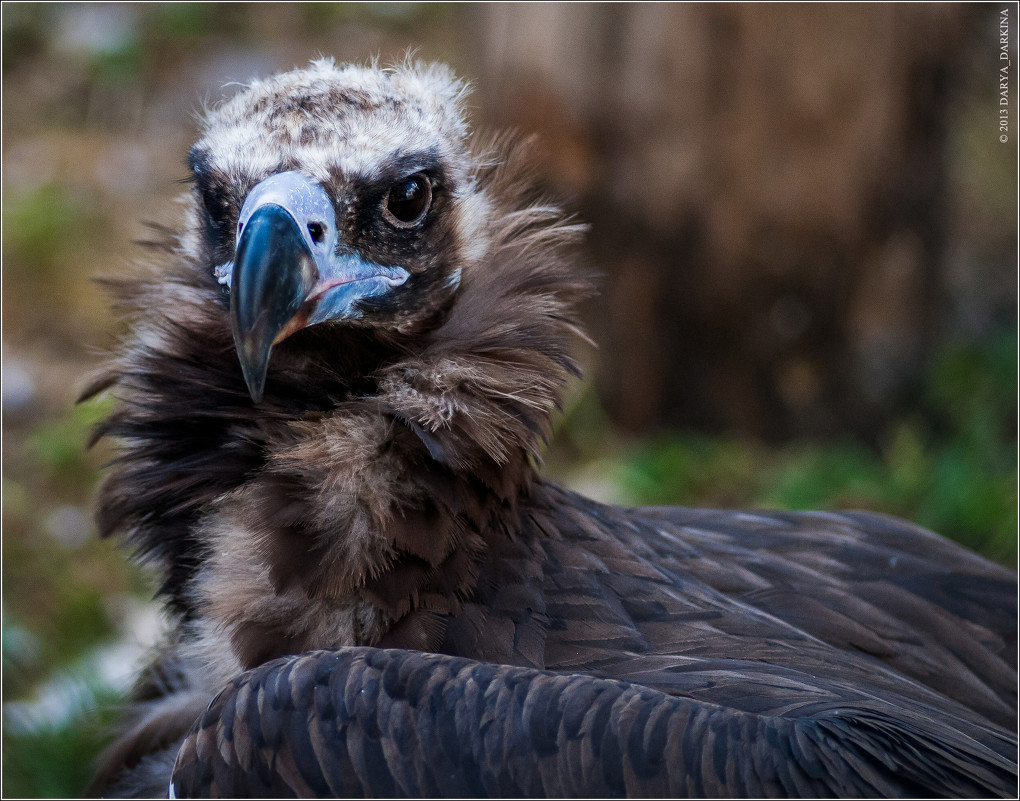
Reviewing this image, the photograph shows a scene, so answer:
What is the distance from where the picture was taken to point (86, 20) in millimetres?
9992

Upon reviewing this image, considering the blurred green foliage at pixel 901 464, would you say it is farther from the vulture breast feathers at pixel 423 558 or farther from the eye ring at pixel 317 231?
the eye ring at pixel 317 231

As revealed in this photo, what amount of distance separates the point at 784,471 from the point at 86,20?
7726mm

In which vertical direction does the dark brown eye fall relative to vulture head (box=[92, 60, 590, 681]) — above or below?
above

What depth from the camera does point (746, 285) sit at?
6605 millimetres

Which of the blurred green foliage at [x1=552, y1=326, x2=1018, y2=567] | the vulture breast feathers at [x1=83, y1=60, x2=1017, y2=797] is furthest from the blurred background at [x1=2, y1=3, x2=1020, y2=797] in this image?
the vulture breast feathers at [x1=83, y1=60, x2=1017, y2=797]

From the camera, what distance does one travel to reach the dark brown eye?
2773 mm

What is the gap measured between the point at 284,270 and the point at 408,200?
0.52 m

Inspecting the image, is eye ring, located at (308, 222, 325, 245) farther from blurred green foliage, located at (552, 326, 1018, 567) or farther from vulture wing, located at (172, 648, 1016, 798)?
blurred green foliage, located at (552, 326, 1018, 567)

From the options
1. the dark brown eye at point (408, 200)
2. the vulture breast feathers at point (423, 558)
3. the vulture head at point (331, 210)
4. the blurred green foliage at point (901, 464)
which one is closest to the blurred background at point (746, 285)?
the blurred green foliage at point (901, 464)

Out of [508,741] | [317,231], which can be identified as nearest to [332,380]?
[317,231]

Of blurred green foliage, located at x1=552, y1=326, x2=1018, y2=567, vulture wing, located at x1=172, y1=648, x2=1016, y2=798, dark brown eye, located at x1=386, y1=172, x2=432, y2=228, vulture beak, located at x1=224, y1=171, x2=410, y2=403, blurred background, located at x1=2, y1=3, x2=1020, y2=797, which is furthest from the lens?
blurred background, located at x1=2, y1=3, x2=1020, y2=797

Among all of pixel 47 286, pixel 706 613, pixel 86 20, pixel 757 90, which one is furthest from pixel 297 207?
pixel 86 20

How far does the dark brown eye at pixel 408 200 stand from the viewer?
277cm

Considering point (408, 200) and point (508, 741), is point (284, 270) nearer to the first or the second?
point (408, 200)
